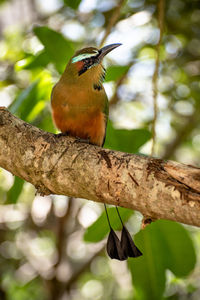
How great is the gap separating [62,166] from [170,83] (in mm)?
3641

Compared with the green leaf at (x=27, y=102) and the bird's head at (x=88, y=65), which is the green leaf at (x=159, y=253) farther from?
the bird's head at (x=88, y=65)

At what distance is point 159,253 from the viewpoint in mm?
2781

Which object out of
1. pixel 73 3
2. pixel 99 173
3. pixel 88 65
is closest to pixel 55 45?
pixel 73 3

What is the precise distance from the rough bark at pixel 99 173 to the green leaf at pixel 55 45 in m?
0.66

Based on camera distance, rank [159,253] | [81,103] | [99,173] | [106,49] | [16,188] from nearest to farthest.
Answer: [99,173] < [159,253] < [16,188] < [81,103] < [106,49]

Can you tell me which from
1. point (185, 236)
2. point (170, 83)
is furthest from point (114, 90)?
point (185, 236)

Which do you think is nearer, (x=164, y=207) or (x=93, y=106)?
(x=164, y=207)

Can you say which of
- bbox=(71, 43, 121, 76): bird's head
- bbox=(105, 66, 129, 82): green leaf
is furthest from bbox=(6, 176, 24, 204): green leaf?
bbox=(71, 43, 121, 76): bird's head

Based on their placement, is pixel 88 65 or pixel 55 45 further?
pixel 88 65

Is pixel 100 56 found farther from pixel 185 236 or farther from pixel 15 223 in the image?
pixel 15 223

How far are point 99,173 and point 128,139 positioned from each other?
2.42 ft

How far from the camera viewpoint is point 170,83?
5.75 metres

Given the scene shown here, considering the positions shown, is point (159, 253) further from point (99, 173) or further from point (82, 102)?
point (82, 102)

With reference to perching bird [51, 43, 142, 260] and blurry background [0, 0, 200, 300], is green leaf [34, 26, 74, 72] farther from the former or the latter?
blurry background [0, 0, 200, 300]
